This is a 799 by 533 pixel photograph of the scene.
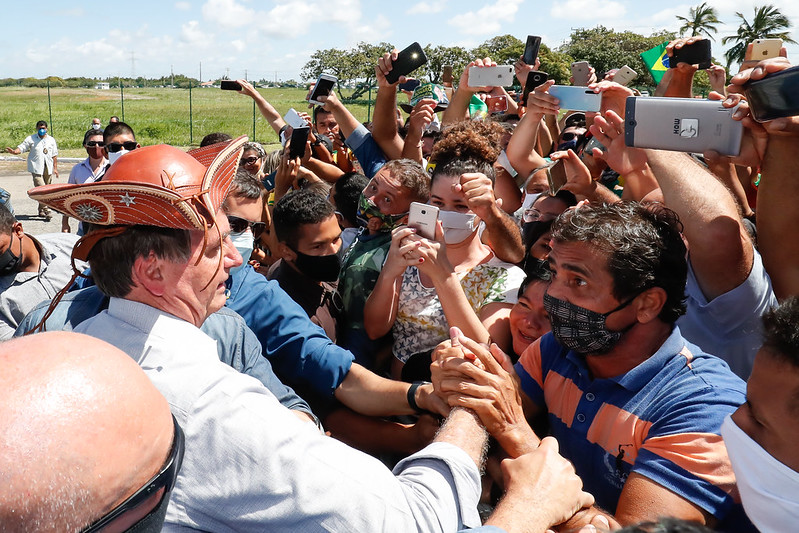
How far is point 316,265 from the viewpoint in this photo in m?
3.51

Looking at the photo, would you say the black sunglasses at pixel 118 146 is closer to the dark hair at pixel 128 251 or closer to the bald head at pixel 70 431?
the dark hair at pixel 128 251

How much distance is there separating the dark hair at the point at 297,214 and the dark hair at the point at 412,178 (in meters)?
0.49

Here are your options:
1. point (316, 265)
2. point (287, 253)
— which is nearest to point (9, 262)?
point (287, 253)

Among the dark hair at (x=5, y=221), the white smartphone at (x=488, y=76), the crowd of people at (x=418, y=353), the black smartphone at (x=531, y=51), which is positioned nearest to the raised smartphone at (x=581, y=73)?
the black smartphone at (x=531, y=51)

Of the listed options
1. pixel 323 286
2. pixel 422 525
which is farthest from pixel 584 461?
pixel 323 286

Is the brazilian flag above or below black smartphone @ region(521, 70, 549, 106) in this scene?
above

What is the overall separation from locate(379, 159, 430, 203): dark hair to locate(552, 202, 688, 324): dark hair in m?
1.62

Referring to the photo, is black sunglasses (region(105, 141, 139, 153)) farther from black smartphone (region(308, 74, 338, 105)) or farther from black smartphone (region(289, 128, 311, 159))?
black smartphone (region(289, 128, 311, 159))

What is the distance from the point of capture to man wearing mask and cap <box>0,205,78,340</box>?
344 cm

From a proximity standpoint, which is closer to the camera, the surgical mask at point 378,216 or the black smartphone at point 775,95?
the black smartphone at point 775,95

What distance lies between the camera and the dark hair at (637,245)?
2102 mm

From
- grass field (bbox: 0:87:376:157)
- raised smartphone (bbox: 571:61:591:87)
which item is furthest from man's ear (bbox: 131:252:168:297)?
grass field (bbox: 0:87:376:157)

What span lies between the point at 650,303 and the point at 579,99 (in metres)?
2.22

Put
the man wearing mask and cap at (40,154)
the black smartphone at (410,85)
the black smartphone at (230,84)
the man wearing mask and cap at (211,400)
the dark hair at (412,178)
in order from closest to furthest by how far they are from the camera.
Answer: the man wearing mask and cap at (211,400)
the dark hair at (412,178)
the black smartphone at (230,84)
the black smartphone at (410,85)
the man wearing mask and cap at (40,154)
